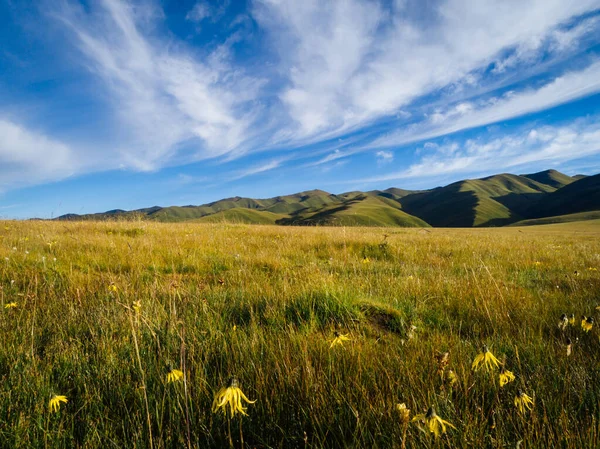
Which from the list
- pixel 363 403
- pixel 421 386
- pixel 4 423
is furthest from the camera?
pixel 421 386

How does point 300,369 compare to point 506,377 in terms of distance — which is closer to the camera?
point 506,377

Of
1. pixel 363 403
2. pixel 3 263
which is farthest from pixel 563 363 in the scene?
pixel 3 263

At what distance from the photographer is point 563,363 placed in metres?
1.92

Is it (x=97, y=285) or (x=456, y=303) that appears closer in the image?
(x=456, y=303)

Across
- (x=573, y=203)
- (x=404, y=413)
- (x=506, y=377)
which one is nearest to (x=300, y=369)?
(x=404, y=413)

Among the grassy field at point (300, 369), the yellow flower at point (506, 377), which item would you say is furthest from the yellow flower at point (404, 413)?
the yellow flower at point (506, 377)

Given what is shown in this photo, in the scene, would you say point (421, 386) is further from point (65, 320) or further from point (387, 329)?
point (65, 320)

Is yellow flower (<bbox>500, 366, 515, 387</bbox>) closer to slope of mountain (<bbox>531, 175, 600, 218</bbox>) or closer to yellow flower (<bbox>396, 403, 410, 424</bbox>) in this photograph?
yellow flower (<bbox>396, 403, 410, 424</bbox>)

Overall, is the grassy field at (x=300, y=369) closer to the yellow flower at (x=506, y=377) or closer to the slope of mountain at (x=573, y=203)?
the yellow flower at (x=506, y=377)

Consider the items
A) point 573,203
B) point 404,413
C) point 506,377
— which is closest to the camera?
point 404,413

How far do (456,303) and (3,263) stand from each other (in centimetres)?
730

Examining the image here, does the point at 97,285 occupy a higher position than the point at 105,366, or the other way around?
the point at 97,285

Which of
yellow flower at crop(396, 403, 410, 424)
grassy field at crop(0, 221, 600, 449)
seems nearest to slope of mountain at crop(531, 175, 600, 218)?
grassy field at crop(0, 221, 600, 449)

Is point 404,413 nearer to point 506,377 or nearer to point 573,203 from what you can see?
point 506,377
